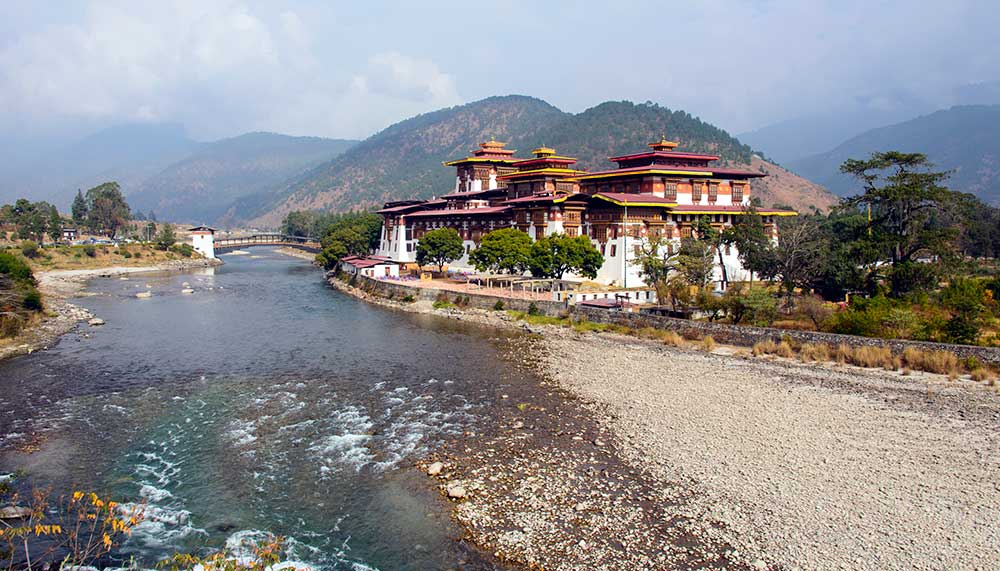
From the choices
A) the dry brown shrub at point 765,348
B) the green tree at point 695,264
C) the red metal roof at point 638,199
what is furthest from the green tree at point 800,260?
the red metal roof at point 638,199

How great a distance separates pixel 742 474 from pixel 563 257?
36186mm

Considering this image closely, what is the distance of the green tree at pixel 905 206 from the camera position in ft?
134

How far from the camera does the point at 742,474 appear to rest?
803 inches

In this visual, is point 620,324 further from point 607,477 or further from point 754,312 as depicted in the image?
point 607,477

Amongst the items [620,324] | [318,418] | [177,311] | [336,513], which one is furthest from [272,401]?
[177,311]

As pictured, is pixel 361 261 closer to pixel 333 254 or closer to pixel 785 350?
pixel 333 254

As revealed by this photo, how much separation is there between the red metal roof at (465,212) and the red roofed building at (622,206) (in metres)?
0.12

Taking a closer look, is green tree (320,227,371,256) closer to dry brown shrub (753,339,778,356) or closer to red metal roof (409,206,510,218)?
red metal roof (409,206,510,218)

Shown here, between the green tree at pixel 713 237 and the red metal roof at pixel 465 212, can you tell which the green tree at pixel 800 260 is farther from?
the red metal roof at pixel 465 212

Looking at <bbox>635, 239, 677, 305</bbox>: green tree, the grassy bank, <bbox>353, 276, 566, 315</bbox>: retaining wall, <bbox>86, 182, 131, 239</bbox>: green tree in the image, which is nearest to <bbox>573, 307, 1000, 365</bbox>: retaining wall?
<bbox>353, 276, 566, 315</bbox>: retaining wall

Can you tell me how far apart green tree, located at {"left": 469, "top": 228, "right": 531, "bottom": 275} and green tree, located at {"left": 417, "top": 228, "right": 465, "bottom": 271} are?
31.8ft

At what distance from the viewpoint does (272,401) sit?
1161 inches

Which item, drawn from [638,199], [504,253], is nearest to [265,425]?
[504,253]

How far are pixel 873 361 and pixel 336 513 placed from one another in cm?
2516
